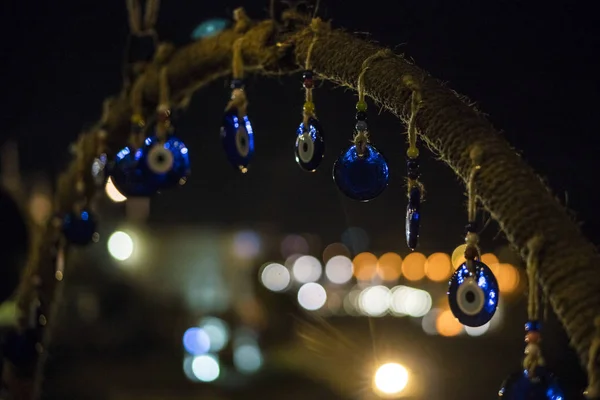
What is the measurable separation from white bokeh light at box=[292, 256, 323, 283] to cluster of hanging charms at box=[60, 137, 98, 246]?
39.2 feet

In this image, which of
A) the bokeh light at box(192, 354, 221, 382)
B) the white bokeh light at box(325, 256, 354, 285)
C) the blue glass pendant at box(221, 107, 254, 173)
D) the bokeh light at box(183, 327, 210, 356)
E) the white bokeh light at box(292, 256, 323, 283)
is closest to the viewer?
the blue glass pendant at box(221, 107, 254, 173)

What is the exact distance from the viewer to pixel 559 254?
0.46 m

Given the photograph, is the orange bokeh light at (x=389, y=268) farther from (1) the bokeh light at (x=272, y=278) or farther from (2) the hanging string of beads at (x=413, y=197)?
(2) the hanging string of beads at (x=413, y=197)

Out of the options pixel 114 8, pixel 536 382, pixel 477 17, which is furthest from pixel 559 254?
pixel 114 8

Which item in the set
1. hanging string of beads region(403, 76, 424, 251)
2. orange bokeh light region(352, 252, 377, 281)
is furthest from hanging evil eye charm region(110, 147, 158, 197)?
orange bokeh light region(352, 252, 377, 281)

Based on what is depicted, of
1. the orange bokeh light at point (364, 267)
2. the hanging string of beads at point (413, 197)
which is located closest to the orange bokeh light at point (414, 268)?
the orange bokeh light at point (364, 267)

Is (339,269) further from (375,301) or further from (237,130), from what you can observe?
(237,130)

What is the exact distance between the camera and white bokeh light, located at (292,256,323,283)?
1377 cm

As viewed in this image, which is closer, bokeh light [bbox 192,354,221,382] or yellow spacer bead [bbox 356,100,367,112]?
yellow spacer bead [bbox 356,100,367,112]

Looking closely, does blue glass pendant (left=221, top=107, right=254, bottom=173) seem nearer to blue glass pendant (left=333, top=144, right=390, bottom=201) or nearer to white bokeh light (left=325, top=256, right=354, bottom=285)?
blue glass pendant (left=333, top=144, right=390, bottom=201)

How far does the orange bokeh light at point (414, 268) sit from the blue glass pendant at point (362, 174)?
1122cm

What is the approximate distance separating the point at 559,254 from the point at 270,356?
5.12 metres

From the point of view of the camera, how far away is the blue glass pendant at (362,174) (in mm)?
643

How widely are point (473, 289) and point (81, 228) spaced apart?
0.60 m
